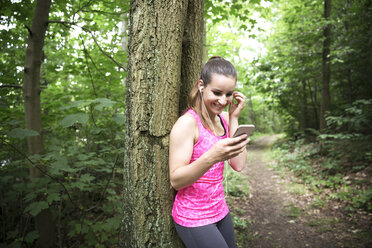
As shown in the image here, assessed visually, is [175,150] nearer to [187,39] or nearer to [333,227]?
[187,39]

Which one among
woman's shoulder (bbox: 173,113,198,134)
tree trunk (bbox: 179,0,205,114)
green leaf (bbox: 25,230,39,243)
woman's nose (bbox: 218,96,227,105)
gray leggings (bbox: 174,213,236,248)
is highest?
tree trunk (bbox: 179,0,205,114)

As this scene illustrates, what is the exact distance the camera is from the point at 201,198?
1558 mm

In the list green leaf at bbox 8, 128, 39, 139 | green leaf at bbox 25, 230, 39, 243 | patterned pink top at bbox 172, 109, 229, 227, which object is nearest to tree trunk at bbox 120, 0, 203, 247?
patterned pink top at bbox 172, 109, 229, 227

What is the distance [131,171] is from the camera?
66.6 inches

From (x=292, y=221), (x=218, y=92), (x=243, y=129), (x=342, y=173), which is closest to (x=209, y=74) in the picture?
(x=218, y=92)

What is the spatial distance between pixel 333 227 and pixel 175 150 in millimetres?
4688

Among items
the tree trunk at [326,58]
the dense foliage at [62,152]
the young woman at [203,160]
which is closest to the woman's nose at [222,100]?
the young woman at [203,160]

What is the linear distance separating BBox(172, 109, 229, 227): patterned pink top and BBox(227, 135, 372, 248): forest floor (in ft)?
9.18

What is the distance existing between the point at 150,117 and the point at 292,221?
15.5 feet

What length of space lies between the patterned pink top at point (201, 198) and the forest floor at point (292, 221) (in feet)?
9.18

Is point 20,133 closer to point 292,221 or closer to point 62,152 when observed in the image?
point 62,152

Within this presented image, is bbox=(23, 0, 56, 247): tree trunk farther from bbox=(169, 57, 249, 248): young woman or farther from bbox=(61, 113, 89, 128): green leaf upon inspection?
bbox=(169, 57, 249, 248): young woman

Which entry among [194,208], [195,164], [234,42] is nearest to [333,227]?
[194,208]

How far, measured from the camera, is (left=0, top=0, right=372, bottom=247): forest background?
2.88 meters
